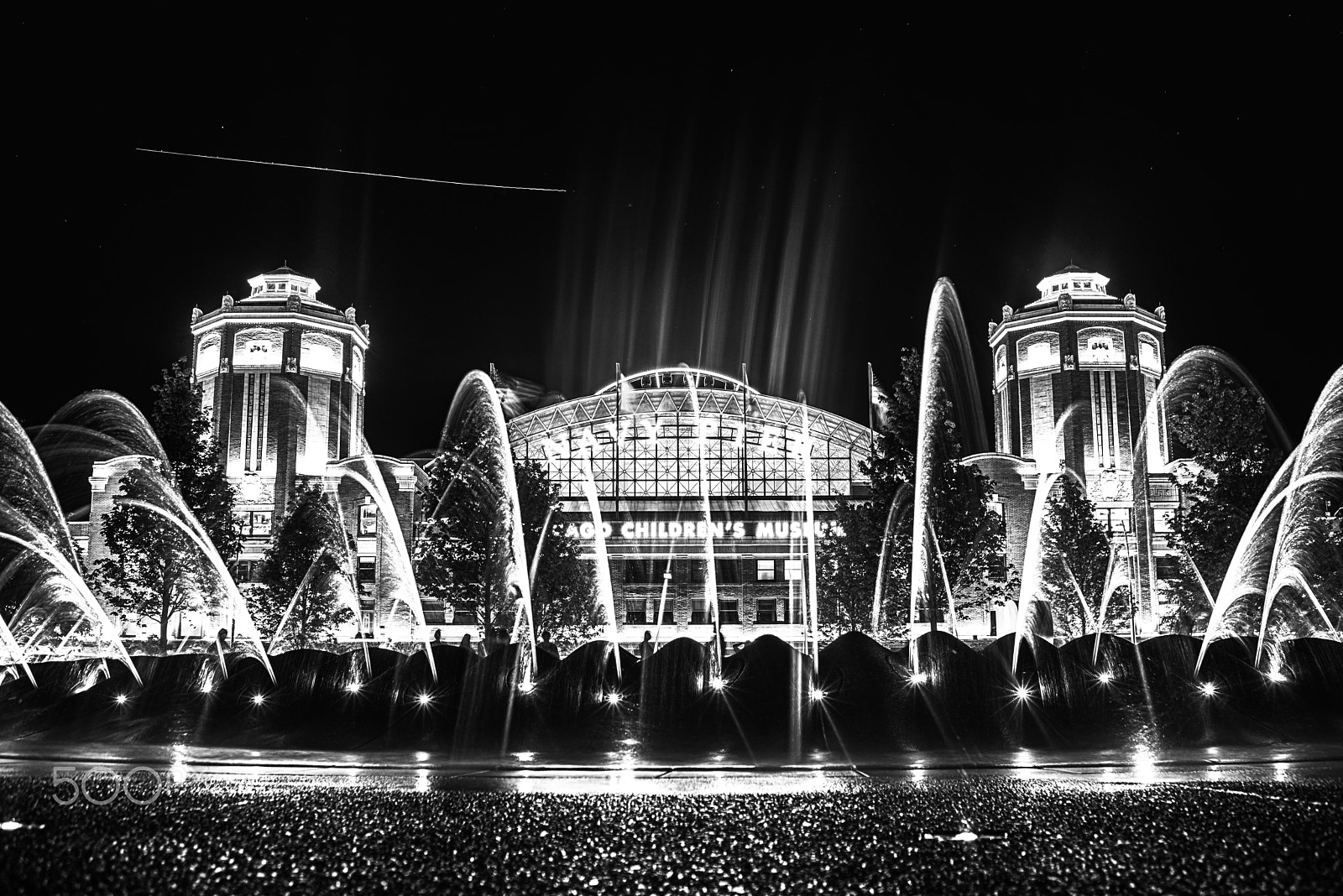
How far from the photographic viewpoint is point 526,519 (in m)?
48.5

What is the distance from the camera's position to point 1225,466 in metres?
41.1

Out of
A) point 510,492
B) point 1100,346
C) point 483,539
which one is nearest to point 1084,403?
point 1100,346

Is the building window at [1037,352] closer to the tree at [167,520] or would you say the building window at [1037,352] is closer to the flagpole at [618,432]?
the flagpole at [618,432]

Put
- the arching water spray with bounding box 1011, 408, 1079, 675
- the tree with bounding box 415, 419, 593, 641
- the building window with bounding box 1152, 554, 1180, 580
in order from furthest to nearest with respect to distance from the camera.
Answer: the building window with bounding box 1152, 554, 1180, 580, the tree with bounding box 415, 419, 593, 641, the arching water spray with bounding box 1011, 408, 1079, 675

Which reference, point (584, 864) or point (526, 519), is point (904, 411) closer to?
point (526, 519)

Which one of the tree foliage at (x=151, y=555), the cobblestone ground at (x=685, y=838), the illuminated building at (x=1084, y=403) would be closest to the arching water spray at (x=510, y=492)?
the cobblestone ground at (x=685, y=838)

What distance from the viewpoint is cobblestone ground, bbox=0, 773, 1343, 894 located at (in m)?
8.64

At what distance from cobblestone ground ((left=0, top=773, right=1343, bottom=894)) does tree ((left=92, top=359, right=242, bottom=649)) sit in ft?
103

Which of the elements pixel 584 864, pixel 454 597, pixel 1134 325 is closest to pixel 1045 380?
pixel 1134 325

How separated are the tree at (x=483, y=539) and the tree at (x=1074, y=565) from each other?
25.9m

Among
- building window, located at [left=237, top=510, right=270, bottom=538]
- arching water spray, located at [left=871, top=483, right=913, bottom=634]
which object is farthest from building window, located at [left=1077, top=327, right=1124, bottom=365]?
building window, located at [left=237, top=510, right=270, bottom=538]

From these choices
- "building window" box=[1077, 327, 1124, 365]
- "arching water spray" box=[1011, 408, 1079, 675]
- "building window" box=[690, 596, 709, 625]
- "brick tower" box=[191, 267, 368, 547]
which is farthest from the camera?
"building window" box=[1077, 327, 1124, 365]

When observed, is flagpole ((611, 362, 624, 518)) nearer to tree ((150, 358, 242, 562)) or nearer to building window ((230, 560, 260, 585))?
building window ((230, 560, 260, 585))

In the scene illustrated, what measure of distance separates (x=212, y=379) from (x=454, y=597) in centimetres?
4819
